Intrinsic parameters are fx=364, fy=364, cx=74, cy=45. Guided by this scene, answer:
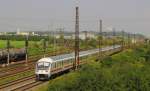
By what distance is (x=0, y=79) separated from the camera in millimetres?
49469

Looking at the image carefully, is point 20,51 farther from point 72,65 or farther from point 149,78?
point 149,78

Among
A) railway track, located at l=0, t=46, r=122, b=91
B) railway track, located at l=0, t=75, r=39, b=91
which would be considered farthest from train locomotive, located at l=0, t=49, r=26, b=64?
railway track, located at l=0, t=75, r=39, b=91

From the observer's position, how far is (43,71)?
47.8 meters

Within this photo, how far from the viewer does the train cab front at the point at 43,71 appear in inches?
1886

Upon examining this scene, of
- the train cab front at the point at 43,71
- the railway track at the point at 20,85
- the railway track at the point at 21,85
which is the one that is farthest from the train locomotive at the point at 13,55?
the train cab front at the point at 43,71

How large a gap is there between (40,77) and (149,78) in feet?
60.2

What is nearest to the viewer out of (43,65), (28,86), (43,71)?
(28,86)

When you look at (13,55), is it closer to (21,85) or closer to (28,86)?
(21,85)

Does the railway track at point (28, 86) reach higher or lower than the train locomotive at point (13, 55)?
lower

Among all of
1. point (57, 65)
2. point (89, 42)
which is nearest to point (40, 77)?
point (57, 65)

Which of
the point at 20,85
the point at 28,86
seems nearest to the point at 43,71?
the point at 20,85

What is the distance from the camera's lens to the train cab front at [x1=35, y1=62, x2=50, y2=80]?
4791 cm

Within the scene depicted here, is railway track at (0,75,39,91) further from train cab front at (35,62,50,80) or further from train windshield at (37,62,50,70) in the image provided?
train windshield at (37,62,50,70)

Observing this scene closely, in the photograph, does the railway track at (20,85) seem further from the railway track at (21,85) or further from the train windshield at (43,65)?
the train windshield at (43,65)
